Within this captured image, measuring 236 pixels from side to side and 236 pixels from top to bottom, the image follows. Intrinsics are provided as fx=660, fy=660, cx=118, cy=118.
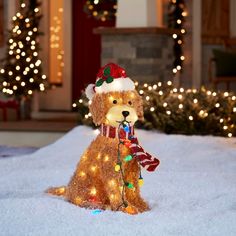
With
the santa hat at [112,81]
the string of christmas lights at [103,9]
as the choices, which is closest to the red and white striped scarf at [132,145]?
the santa hat at [112,81]

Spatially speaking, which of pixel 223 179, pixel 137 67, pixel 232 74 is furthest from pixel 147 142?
pixel 232 74

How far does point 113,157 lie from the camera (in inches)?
119

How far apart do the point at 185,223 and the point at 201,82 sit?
23.0 ft

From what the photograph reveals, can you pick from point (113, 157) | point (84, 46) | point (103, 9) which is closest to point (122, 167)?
point (113, 157)

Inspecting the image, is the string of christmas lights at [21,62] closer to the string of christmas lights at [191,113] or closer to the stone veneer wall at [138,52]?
the stone veneer wall at [138,52]

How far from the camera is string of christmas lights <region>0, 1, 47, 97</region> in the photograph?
8.41 meters

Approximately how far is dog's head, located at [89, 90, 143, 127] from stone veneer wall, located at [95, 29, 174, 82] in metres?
3.95

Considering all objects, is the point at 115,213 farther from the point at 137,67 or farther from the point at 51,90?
the point at 51,90

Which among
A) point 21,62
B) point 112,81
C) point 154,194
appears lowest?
point 154,194

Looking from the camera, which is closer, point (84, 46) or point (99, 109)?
point (99, 109)

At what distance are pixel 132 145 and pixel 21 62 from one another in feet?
18.4

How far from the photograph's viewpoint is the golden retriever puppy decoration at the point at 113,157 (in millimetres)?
3023

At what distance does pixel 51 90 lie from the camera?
965 cm

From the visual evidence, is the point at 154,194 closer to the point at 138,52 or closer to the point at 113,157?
the point at 113,157
